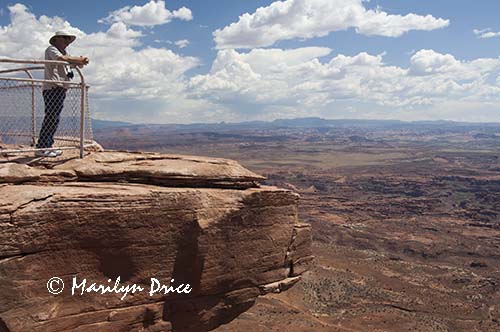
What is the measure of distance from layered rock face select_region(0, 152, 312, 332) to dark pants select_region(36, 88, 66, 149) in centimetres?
81

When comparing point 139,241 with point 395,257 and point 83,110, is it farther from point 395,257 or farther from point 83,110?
point 395,257

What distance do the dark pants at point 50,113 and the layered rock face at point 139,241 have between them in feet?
2.65

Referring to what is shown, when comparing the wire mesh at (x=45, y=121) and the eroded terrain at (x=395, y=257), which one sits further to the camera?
the eroded terrain at (x=395, y=257)

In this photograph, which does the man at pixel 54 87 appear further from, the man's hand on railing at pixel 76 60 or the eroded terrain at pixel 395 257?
the eroded terrain at pixel 395 257

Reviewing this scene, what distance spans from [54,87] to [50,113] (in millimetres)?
633

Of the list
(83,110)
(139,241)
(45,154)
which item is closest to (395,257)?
(139,241)

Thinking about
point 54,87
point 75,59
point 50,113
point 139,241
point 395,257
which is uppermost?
point 75,59

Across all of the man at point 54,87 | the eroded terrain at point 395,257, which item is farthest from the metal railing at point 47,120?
the eroded terrain at point 395,257

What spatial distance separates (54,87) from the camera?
38.8 ft

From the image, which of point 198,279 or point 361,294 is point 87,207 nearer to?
point 198,279

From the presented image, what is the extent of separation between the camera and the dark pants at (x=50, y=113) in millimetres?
11914

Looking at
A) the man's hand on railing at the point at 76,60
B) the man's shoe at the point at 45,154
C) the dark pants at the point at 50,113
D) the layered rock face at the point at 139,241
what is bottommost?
the layered rock face at the point at 139,241

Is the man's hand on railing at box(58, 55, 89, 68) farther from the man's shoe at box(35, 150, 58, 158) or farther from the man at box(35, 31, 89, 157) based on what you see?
the man's shoe at box(35, 150, 58, 158)

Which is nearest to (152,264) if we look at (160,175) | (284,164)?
(160,175)
